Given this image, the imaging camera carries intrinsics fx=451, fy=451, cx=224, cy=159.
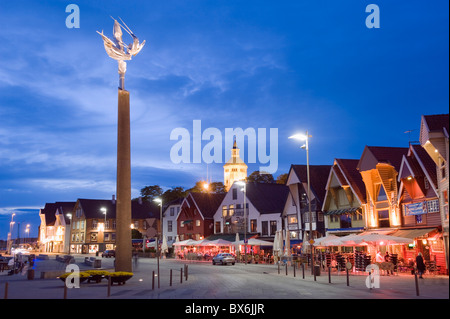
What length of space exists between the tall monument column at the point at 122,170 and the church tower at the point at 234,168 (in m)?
158

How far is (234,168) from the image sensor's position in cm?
19038

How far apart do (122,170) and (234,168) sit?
534ft

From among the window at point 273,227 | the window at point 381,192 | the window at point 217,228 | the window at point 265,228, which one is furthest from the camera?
the window at point 217,228

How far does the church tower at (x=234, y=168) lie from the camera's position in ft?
621

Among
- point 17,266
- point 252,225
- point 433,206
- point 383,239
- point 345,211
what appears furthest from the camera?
point 252,225

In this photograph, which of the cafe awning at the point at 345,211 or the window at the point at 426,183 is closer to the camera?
the window at the point at 426,183

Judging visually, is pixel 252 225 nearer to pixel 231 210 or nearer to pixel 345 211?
pixel 231 210

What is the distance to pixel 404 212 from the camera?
122 feet

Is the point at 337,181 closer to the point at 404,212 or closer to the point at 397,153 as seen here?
the point at 397,153

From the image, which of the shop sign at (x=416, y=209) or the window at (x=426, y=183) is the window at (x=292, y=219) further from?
the window at (x=426, y=183)

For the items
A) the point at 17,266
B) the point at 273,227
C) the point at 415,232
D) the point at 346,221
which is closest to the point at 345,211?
the point at 346,221

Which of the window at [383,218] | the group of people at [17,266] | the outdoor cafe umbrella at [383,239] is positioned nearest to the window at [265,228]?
the window at [383,218]
